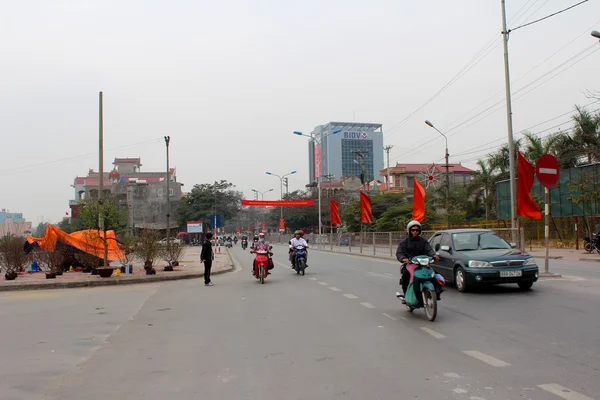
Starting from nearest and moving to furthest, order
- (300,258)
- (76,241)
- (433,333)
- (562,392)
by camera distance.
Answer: (562,392), (433,333), (300,258), (76,241)

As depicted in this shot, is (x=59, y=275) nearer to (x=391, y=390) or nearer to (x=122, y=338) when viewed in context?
(x=122, y=338)

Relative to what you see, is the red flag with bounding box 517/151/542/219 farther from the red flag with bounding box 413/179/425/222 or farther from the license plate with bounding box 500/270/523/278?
the red flag with bounding box 413/179/425/222

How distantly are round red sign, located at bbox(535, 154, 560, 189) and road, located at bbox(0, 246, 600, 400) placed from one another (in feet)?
12.4

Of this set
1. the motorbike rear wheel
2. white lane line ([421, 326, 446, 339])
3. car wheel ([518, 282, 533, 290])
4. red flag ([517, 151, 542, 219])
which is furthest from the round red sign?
white lane line ([421, 326, 446, 339])

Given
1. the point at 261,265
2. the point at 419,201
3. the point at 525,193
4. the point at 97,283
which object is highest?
the point at 419,201

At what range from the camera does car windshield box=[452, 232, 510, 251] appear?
40.9 feet

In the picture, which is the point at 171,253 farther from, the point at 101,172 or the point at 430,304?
the point at 430,304

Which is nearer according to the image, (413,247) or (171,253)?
(413,247)

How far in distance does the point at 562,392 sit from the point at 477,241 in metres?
8.26

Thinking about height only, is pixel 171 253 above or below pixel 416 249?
below

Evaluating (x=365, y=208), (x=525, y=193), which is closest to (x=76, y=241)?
(x=525, y=193)

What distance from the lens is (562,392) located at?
4.63m

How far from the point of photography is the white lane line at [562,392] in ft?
14.7

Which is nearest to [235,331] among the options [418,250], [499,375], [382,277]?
[418,250]
